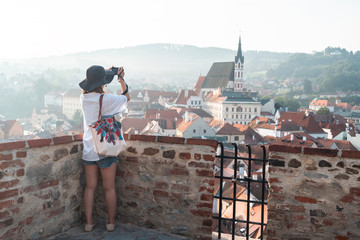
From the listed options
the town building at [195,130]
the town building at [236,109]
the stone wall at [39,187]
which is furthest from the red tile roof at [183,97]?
the stone wall at [39,187]

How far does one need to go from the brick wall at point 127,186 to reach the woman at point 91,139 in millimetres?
165

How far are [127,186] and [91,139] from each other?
0.59m

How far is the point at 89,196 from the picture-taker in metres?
3.17

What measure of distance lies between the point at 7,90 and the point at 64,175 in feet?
315

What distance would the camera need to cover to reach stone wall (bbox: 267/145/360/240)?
2.72m

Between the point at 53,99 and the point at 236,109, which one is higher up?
the point at 236,109

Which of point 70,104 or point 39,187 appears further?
point 70,104

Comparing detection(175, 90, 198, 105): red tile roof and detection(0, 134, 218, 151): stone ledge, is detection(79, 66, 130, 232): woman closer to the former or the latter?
detection(0, 134, 218, 151): stone ledge

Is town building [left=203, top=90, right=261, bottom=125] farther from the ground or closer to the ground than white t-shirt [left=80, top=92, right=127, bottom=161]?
closer to the ground

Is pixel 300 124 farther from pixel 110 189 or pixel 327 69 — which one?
pixel 327 69

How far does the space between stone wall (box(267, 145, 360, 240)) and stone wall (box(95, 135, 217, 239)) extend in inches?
20.1

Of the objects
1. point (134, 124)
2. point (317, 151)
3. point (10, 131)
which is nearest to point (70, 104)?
point (10, 131)

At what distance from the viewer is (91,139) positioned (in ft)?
9.88

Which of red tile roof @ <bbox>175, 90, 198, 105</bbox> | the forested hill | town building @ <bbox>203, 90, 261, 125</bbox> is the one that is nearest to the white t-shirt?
town building @ <bbox>203, 90, 261, 125</bbox>
